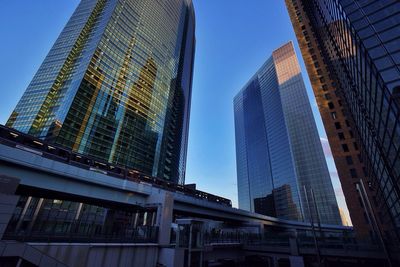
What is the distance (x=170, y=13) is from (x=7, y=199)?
5642 inches

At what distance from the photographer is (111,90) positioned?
80.1 m

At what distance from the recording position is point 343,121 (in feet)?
156

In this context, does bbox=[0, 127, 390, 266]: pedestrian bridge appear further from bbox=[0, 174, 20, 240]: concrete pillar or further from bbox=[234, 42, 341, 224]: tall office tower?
bbox=[234, 42, 341, 224]: tall office tower

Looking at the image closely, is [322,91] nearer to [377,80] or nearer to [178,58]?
[377,80]

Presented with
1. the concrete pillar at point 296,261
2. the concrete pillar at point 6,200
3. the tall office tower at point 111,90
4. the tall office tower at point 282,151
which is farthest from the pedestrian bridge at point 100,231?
the tall office tower at point 282,151

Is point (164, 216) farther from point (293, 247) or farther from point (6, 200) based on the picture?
point (293, 247)

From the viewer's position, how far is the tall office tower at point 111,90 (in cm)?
6856

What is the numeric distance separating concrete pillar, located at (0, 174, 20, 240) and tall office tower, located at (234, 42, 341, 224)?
106 metres

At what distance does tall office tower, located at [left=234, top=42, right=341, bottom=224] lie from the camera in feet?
358

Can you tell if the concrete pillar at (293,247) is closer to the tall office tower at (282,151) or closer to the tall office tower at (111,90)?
the tall office tower at (111,90)

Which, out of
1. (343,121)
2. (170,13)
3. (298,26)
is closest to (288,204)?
(343,121)

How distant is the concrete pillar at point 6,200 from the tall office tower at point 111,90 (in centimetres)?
5739

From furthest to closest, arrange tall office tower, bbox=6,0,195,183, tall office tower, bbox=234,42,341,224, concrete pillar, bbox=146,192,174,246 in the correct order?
tall office tower, bbox=234,42,341,224
tall office tower, bbox=6,0,195,183
concrete pillar, bbox=146,192,174,246

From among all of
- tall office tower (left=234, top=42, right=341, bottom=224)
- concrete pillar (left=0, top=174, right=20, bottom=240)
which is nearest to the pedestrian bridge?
concrete pillar (left=0, top=174, right=20, bottom=240)
